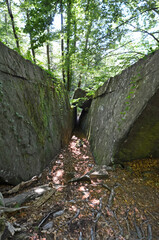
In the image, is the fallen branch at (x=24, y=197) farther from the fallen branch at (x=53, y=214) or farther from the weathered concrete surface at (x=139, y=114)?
the weathered concrete surface at (x=139, y=114)

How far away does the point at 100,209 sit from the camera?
2.37 m

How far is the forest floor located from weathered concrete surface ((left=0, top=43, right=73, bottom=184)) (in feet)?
1.66

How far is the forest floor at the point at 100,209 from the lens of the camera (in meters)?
1.86

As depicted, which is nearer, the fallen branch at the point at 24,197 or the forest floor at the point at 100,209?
the forest floor at the point at 100,209

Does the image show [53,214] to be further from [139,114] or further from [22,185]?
[139,114]

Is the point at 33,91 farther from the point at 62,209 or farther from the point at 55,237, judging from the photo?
the point at 55,237

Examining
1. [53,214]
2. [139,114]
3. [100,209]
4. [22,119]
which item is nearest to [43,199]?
[53,214]

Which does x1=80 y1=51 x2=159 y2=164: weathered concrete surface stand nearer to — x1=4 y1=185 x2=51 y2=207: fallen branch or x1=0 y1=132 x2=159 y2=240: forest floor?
x1=0 y1=132 x2=159 y2=240: forest floor

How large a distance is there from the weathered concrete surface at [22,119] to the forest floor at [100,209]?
0.51m

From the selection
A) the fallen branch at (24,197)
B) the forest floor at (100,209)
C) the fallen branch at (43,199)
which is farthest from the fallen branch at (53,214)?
the fallen branch at (24,197)

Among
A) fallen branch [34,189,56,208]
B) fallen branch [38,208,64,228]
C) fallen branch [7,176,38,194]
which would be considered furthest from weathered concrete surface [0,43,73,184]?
fallen branch [38,208,64,228]

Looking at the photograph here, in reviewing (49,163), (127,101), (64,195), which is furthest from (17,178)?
(127,101)

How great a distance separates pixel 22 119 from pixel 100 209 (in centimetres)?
277

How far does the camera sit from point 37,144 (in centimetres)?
412
